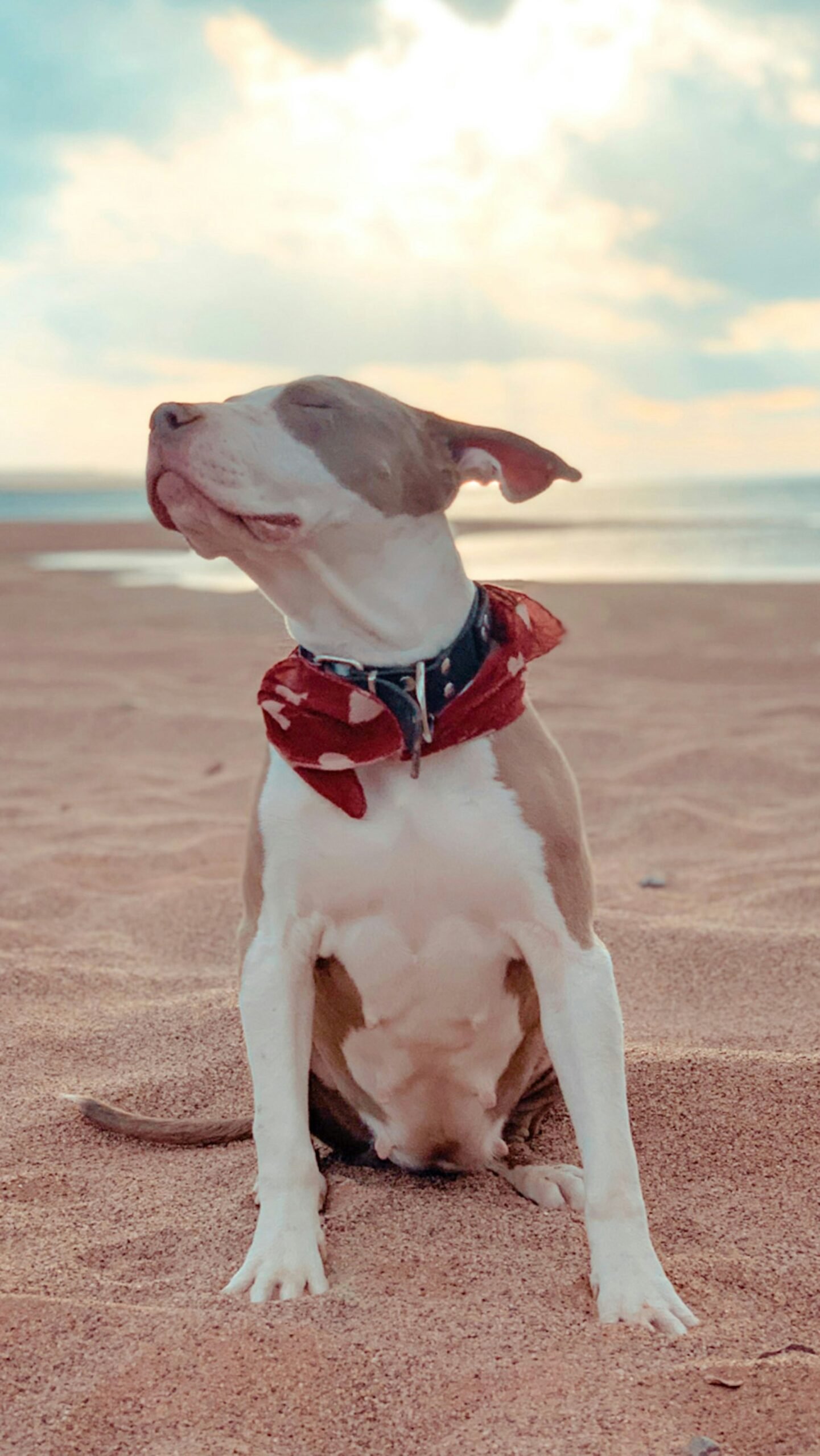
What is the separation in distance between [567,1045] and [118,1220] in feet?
2.84

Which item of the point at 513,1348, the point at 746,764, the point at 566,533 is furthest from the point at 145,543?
the point at 513,1348

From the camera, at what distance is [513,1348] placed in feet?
6.56

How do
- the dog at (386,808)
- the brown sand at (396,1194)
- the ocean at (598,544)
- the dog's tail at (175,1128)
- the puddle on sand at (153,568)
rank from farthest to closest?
the ocean at (598,544)
the puddle on sand at (153,568)
the dog's tail at (175,1128)
the dog at (386,808)
the brown sand at (396,1194)

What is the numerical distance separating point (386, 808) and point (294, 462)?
55 cm

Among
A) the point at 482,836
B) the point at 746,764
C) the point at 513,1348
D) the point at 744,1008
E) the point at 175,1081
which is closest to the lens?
the point at 513,1348

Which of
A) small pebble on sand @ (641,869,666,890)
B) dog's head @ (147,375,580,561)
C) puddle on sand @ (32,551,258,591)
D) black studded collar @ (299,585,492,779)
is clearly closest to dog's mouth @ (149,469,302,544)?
dog's head @ (147,375,580,561)

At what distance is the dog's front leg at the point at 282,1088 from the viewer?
7.27 feet

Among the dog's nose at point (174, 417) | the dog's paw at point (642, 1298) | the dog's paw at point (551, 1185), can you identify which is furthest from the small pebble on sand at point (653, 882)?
the dog's nose at point (174, 417)

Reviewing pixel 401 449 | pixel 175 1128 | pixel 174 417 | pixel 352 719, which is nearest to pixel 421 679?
pixel 352 719

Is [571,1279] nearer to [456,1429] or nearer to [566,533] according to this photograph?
[456,1429]

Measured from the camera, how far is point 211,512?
84.4 inches

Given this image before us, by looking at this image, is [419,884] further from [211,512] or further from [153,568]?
[153,568]

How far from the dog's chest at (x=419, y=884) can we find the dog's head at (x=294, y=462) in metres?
0.40

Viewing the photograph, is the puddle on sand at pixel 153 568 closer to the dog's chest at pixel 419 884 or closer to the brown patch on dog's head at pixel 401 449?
the brown patch on dog's head at pixel 401 449
